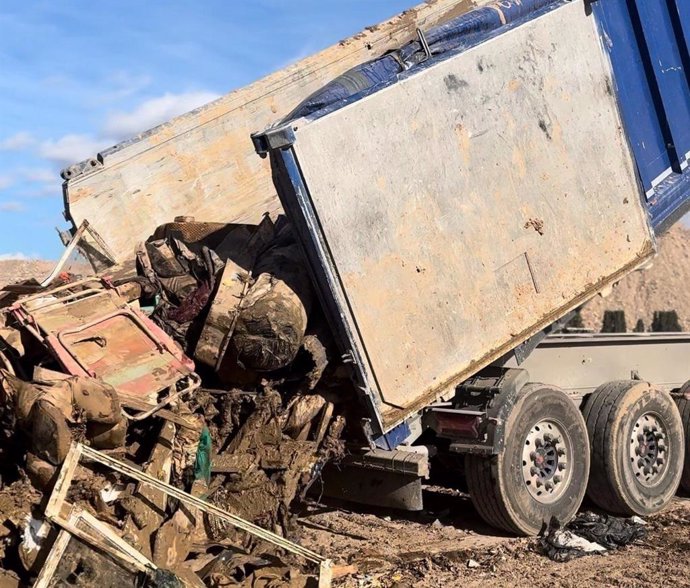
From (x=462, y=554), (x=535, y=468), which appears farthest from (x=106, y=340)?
(x=535, y=468)

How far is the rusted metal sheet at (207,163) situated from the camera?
635 centimetres

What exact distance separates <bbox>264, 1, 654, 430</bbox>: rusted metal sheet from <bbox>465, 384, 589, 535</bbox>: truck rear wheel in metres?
0.51

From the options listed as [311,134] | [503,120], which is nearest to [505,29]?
[503,120]

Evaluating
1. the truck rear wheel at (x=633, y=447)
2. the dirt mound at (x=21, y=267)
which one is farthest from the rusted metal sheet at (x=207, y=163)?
the dirt mound at (x=21, y=267)

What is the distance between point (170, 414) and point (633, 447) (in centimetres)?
331

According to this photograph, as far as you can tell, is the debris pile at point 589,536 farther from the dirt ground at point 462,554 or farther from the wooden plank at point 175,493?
the wooden plank at point 175,493

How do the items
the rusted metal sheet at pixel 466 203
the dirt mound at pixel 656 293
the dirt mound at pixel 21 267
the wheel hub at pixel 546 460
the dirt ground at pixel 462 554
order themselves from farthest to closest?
the dirt mound at pixel 656 293
the dirt mound at pixel 21 267
the wheel hub at pixel 546 460
the dirt ground at pixel 462 554
the rusted metal sheet at pixel 466 203

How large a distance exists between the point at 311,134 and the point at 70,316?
4.62 feet

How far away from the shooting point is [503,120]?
4.94 m

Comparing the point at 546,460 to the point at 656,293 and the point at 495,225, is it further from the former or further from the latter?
the point at 656,293

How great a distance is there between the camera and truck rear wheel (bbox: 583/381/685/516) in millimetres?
5676

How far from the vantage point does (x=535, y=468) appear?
5297 millimetres

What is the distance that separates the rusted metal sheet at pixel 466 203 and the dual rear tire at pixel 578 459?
58 centimetres

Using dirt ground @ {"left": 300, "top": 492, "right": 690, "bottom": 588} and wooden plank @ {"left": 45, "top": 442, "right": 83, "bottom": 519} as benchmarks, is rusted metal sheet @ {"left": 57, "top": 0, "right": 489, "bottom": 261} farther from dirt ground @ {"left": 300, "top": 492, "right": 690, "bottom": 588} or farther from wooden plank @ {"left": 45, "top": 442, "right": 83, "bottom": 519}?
wooden plank @ {"left": 45, "top": 442, "right": 83, "bottom": 519}
